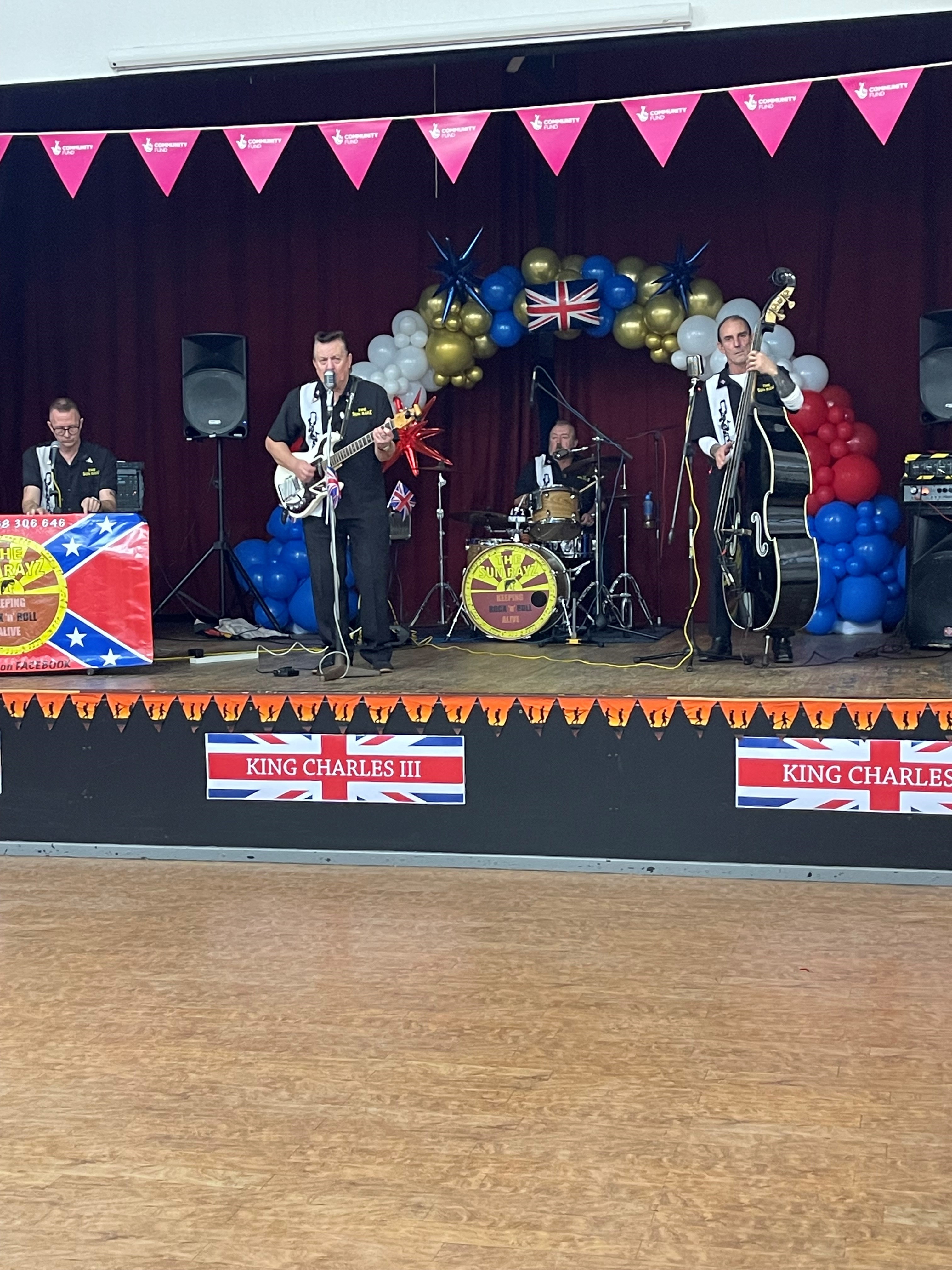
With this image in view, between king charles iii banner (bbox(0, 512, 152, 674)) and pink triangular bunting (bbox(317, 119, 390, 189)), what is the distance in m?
1.75

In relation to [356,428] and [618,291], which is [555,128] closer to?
[356,428]

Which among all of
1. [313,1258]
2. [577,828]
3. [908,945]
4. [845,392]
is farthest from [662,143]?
[313,1258]

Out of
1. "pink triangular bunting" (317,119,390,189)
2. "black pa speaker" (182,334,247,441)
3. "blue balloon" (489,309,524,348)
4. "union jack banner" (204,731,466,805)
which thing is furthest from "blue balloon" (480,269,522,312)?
"union jack banner" (204,731,466,805)

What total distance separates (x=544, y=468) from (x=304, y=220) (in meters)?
2.38

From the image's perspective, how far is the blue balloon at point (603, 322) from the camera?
295 inches

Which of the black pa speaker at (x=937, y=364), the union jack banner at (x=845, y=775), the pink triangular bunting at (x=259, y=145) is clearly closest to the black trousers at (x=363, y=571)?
the pink triangular bunting at (x=259, y=145)

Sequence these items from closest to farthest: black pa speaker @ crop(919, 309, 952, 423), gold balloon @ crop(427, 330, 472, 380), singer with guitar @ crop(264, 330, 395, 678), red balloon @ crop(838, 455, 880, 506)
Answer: singer with guitar @ crop(264, 330, 395, 678)
black pa speaker @ crop(919, 309, 952, 423)
red balloon @ crop(838, 455, 880, 506)
gold balloon @ crop(427, 330, 472, 380)

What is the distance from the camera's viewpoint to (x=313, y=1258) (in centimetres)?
208

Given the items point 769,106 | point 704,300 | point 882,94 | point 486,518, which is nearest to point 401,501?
point 486,518

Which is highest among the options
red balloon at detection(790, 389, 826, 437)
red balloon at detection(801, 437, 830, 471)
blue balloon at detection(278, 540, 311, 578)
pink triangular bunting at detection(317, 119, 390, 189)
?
pink triangular bunting at detection(317, 119, 390, 189)

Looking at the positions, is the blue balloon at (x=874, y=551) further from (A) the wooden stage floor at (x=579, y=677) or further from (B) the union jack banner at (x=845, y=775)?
(B) the union jack banner at (x=845, y=775)

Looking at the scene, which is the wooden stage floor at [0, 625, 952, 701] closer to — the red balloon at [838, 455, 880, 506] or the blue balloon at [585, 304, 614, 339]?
the red balloon at [838, 455, 880, 506]

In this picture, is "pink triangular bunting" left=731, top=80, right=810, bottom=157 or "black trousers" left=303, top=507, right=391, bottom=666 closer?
"pink triangular bunting" left=731, top=80, right=810, bottom=157

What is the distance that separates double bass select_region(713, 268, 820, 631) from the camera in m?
5.06
